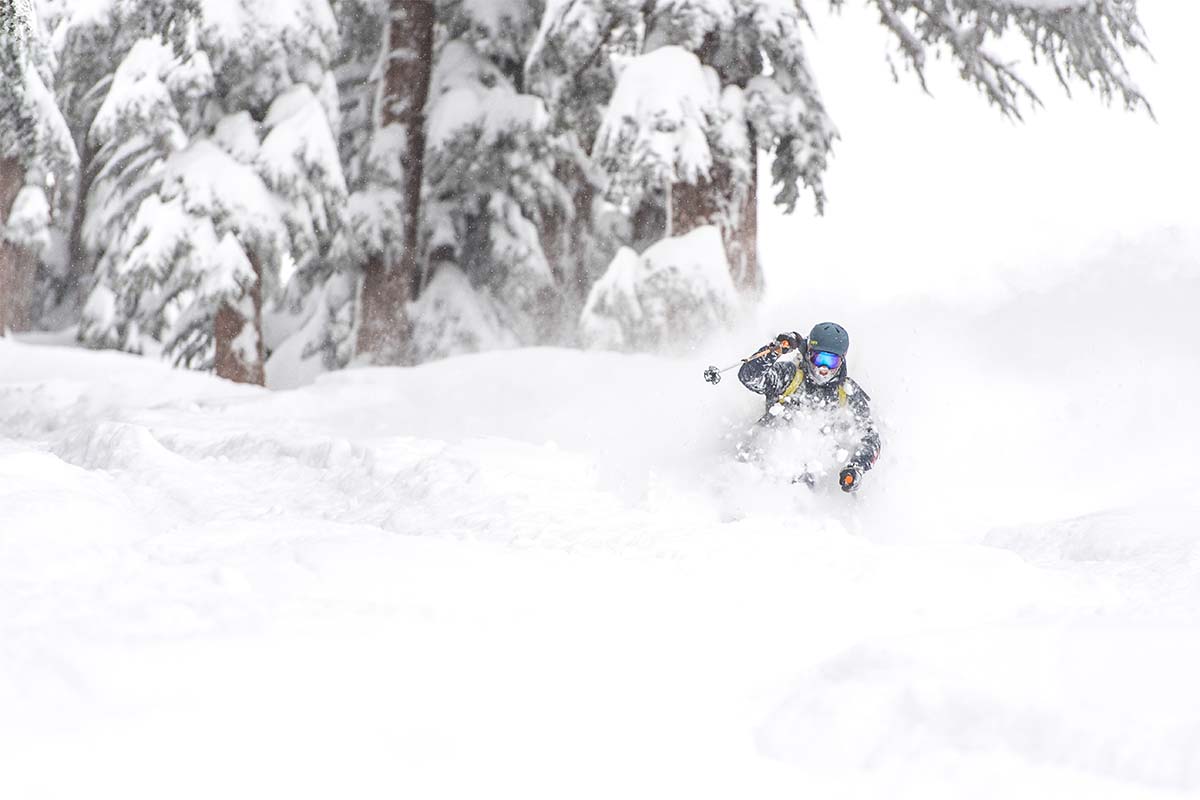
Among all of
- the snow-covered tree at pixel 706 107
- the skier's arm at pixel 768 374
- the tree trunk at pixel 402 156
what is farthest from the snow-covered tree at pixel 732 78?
the skier's arm at pixel 768 374

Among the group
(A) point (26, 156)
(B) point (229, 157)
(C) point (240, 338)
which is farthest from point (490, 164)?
(A) point (26, 156)

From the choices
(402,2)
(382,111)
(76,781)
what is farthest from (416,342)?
(76,781)

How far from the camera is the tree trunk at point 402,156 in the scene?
1469cm

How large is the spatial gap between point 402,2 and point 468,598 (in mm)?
12315

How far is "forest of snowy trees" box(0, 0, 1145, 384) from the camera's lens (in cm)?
1160

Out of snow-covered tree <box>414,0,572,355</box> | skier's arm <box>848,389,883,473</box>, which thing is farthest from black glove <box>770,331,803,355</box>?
snow-covered tree <box>414,0,572,355</box>

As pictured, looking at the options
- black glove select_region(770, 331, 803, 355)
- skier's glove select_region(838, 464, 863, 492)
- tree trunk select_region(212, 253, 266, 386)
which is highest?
tree trunk select_region(212, 253, 266, 386)

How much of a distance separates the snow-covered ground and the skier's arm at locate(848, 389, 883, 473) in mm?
392

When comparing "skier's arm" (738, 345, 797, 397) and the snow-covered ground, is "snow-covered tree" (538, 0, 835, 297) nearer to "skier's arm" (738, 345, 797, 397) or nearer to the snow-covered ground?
"skier's arm" (738, 345, 797, 397)

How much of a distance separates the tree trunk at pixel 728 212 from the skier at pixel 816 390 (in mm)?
4540

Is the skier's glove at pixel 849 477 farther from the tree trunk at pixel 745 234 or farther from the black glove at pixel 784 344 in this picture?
the tree trunk at pixel 745 234

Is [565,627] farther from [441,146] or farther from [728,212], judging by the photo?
[441,146]

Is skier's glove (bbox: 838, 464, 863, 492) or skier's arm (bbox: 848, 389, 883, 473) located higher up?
skier's arm (bbox: 848, 389, 883, 473)

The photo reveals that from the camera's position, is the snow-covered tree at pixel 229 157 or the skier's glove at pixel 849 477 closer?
the skier's glove at pixel 849 477
